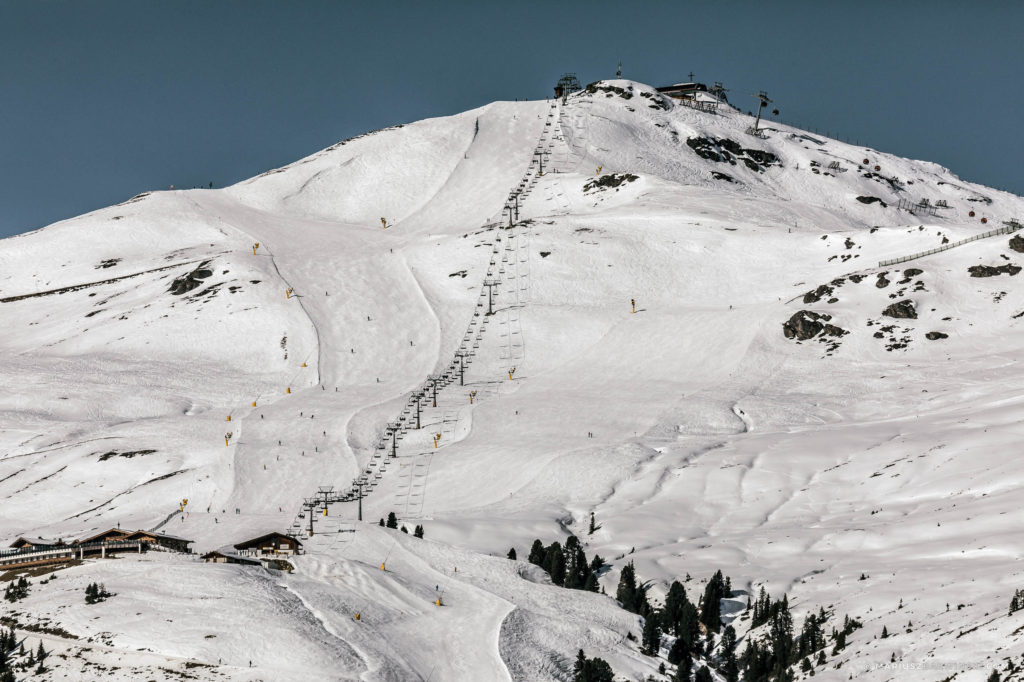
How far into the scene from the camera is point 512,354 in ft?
447

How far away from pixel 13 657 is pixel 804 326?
86.6 m

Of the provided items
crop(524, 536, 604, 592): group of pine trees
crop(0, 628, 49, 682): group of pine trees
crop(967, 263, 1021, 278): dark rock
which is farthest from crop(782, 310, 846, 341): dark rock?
crop(0, 628, 49, 682): group of pine trees

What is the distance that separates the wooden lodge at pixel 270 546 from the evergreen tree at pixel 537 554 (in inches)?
571

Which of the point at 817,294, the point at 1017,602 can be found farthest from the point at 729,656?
the point at 817,294

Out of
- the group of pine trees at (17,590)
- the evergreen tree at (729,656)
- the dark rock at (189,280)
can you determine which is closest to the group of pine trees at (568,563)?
the evergreen tree at (729,656)

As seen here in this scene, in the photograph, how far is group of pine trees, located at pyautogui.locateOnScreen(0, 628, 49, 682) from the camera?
6412cm

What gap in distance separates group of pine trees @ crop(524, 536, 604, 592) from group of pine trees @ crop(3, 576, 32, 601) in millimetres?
28694

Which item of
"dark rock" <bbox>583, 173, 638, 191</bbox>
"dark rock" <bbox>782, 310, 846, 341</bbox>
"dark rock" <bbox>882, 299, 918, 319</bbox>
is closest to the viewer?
"dark rock" <bbox>882, 299, 918, 319</bbox>

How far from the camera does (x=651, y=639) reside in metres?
74.8

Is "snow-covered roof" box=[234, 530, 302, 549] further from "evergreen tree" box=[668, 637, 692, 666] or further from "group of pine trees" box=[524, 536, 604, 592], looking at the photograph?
"evergreen tree" box=[668, 637, 692, 666]

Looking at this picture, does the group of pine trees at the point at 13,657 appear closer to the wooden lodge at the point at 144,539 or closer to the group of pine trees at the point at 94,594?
the group of pine trees at the point at 94,594

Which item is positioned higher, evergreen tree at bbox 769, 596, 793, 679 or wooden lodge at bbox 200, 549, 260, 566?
wooden lodge at bbox 200, 549, 260, 566

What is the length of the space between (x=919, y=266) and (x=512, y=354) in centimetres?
4272

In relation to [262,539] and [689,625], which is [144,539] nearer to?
[262,539]
